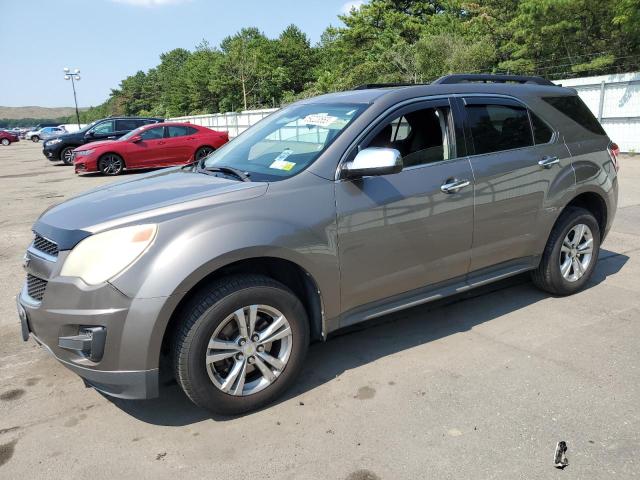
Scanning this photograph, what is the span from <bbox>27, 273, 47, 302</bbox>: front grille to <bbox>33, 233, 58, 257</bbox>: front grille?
16 centimetres

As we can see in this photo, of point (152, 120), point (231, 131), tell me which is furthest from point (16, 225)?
point (231, 131)

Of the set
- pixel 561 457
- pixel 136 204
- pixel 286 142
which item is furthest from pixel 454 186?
pixel 136 204

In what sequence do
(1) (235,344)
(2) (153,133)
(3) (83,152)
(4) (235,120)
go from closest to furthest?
(1) (235,344) → (3) (83,152) → (2) (153,133) → (4) (235,120)

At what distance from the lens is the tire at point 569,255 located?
4.53m

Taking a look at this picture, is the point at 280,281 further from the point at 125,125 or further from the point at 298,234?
the point at 125,125

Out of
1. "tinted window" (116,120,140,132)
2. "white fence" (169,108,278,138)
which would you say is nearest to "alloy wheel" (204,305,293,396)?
"tinted window" (116,120,140,132)

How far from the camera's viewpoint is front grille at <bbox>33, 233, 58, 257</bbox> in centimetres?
292

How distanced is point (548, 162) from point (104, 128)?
59.4 feet

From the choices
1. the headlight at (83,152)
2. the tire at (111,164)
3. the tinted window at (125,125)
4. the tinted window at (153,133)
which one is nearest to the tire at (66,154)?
the tinted window at (125,125)

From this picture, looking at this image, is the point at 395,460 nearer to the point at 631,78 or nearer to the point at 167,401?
the point at 167,401

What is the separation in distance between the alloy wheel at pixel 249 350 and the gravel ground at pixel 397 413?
0.22 meters

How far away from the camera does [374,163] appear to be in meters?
3.16

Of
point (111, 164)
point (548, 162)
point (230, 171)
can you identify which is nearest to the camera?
point (230, 171)

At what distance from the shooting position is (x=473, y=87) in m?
4.09
